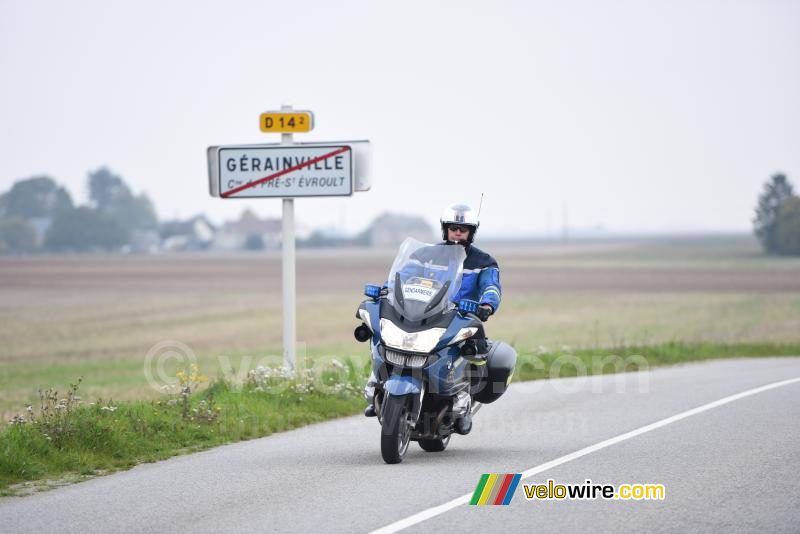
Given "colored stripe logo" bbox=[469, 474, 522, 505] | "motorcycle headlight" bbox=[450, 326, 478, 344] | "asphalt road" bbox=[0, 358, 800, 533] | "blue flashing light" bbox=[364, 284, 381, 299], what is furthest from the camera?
"blue flashing light" bbox=[364, 284, 381, 299]

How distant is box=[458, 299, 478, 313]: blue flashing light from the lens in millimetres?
9695

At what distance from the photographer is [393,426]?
9.41 metres

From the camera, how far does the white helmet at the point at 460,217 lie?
1027cm

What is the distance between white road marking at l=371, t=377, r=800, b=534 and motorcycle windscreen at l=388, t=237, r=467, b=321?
1.58 meters

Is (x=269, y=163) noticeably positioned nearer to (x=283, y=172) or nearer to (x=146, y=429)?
(x=283, y=172)

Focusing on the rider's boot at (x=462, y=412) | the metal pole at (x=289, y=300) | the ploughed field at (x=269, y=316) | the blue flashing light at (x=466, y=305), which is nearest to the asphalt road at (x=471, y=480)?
the rider's boot at (x=462, y=412)

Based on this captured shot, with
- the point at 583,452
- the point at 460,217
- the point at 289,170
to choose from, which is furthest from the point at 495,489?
the point at 289,170

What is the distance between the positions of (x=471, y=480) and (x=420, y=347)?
1.26 m

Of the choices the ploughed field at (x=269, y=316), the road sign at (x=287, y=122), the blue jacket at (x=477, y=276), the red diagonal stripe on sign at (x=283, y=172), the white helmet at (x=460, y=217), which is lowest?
the ploughed field at (x=269, y=316)

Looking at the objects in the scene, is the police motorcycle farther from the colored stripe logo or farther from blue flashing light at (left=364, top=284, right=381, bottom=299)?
the colored stripe logo

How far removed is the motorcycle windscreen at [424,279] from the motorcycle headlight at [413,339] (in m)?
0.15

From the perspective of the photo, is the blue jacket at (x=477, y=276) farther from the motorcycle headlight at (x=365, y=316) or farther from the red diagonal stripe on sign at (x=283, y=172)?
the red diagonal stripe on sign at (x=283, y=172)

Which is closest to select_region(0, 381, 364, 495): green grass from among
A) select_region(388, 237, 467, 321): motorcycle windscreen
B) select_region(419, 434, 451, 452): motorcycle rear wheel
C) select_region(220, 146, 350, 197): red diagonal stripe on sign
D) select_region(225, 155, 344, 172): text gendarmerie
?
select_region(419, 434, 451, 452): motorcycle rear wheel

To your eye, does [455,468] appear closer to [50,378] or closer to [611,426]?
[611,426]
